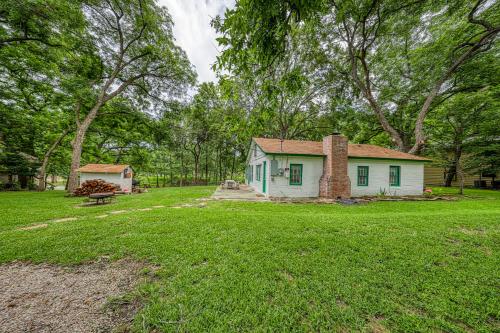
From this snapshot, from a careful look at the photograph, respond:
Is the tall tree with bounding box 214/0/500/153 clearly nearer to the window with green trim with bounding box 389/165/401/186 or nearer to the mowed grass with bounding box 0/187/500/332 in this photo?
the window with green trim with bounding box 389/165/401/186

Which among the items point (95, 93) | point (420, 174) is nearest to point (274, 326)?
point (420, 174)

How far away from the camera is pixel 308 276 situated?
8.21 feet

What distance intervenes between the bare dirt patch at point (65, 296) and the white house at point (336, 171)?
8.25m

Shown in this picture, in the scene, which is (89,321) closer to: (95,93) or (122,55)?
(95,93)

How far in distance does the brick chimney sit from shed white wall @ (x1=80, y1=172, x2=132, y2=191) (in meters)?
12.9

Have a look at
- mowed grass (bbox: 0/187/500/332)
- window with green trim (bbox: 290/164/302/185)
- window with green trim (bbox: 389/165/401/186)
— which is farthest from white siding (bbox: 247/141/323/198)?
mowed grass (bbox: 0/187/500/332)

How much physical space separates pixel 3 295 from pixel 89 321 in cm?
142

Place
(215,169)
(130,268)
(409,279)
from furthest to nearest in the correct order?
(215,169) < (130,268) < (409,279)

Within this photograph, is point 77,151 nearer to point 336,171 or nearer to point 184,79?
point 184,79

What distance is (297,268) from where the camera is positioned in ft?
8.75

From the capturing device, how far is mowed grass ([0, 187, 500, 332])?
181 centimetres

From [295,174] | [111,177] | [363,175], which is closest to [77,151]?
[111,177]

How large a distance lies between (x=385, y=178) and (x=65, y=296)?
14.1m

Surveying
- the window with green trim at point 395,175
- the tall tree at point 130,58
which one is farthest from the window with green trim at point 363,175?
the tall tree at point 130,58
